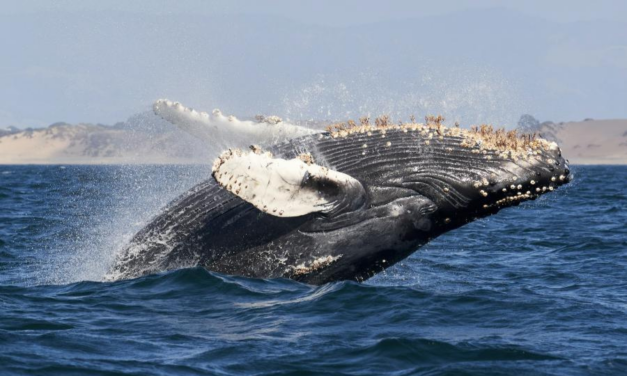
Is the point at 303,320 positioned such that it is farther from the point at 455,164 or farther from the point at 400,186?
the point at 455,164

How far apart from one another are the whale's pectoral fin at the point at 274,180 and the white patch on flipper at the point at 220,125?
1.72 m

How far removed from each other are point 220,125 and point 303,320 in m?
2.88

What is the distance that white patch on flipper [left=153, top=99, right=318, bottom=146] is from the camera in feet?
36.2

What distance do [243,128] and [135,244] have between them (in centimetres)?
177

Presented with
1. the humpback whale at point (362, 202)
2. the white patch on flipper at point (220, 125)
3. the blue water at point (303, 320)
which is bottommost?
the blue water at point (303, 320)

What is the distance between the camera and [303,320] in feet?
30.5

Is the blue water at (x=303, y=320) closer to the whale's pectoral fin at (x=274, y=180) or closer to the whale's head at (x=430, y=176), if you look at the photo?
the whale's head at (x=430, y=176)

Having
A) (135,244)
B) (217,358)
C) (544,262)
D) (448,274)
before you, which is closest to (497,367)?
(217,358)

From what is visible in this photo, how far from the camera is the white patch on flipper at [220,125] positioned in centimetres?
1104

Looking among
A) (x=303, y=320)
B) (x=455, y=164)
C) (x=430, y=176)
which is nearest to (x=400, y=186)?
(x=430, y=176)

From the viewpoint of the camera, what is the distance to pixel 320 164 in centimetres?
998

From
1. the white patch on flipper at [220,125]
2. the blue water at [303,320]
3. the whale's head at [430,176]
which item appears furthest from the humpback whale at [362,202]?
the white patch on flipper at [220,125]

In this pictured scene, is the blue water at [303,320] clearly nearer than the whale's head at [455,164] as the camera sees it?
Yes

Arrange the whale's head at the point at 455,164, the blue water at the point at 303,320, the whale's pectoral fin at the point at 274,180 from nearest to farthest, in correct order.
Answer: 1. the blue water at the point at 303,320
2. the whale's pectoral fin at the point at 274,180
3. the whale's head at the point at 455,164
